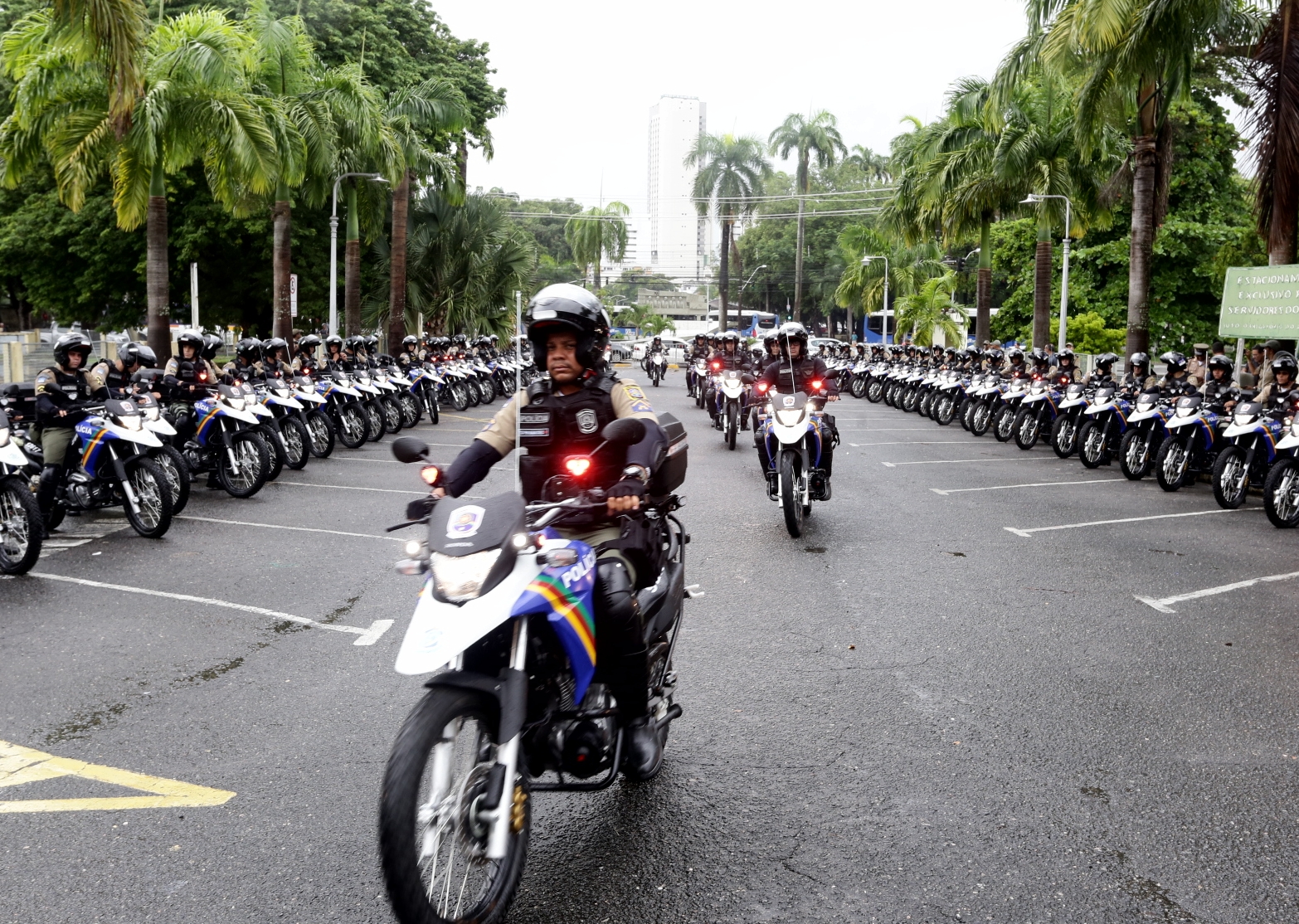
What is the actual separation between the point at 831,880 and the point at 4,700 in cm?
407

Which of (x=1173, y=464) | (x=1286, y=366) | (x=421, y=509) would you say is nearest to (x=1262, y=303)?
(x=1173, y=464)

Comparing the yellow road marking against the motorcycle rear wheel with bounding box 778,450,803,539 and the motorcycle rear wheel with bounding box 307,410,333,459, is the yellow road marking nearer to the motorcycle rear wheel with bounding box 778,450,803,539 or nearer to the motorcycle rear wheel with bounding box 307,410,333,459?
the motorcycle rear wheel with bounding box 778,450,803,539

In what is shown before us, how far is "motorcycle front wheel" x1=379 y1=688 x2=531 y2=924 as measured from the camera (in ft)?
9.45

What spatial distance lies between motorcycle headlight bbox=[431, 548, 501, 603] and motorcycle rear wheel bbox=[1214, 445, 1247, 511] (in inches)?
438

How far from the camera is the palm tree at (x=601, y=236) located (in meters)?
76.8

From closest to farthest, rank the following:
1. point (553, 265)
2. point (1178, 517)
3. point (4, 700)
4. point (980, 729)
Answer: point (980, 729) < point (4, 700) < point (1178, 517) < point (553, 265)

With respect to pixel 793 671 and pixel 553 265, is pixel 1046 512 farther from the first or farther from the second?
pixel 553 265

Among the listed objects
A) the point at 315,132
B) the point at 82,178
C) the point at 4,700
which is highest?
the point at 315,132

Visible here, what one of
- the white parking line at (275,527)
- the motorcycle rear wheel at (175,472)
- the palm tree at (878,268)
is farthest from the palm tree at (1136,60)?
the palm tree at (878,268)

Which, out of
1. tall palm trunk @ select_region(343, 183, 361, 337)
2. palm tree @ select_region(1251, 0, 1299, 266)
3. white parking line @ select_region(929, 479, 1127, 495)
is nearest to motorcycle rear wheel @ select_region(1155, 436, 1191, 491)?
white parking line @ select_region(929, 479, 1127, 495)

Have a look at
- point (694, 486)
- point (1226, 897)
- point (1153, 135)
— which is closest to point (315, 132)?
point (694, 486)

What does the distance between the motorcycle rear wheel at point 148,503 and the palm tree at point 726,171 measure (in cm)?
Result: 5937

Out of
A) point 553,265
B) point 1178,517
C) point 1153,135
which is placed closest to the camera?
point 1178,517

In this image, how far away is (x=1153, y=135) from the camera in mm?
18391
